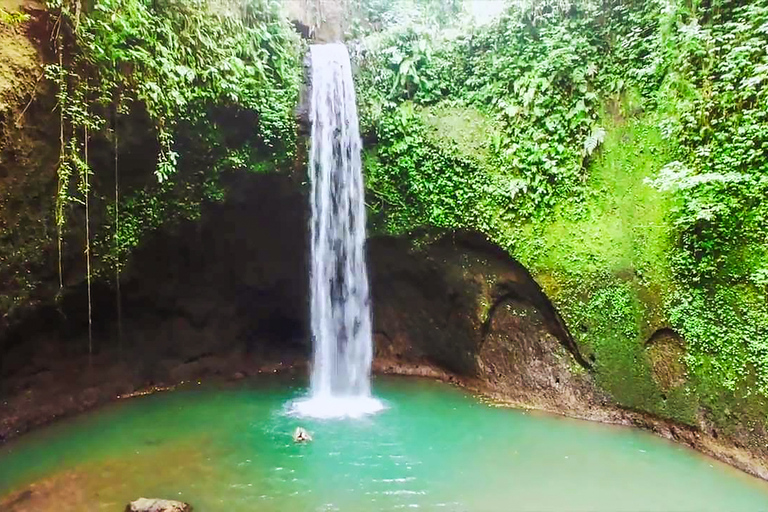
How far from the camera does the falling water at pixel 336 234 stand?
339 inches

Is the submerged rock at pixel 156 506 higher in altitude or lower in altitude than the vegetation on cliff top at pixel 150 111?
lower

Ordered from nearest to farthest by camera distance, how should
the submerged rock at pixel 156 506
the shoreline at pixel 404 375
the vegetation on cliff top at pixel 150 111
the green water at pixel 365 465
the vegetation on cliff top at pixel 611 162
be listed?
1. the submerged rock at pixel 156 506
2. the green water at pixel 365 465
3. the vegetation on cliff top at pixel 611 162
4. the shoreline at pixel 404 375
5. the vegetation on cliff top at pixel 150 111

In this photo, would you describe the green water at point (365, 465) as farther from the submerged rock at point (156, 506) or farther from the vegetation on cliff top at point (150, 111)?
the vegetation on cliff top at point (150, 111)

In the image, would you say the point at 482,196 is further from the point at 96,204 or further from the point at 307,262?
the point at 96,204

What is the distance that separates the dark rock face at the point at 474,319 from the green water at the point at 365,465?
60cm

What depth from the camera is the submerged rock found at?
15.2ft

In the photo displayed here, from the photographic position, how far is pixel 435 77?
8.71 metres

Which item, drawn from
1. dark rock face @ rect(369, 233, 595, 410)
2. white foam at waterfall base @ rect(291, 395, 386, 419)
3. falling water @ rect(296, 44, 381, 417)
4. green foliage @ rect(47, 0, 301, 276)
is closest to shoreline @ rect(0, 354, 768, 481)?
dark rock face @ rect(369, 233, 595, 410)

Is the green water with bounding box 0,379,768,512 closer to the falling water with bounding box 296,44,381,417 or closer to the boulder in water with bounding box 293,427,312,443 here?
the boulder in water with bounding box 293,427,312,443

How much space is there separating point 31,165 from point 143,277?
2363mm

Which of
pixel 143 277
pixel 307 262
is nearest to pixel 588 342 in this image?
pixel 307 262

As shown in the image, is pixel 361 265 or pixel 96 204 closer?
pixel 96 204

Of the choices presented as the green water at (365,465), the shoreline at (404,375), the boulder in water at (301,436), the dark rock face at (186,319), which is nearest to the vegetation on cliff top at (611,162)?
the shoreline at (404,375)

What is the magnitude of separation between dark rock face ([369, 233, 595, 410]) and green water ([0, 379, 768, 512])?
599mm
